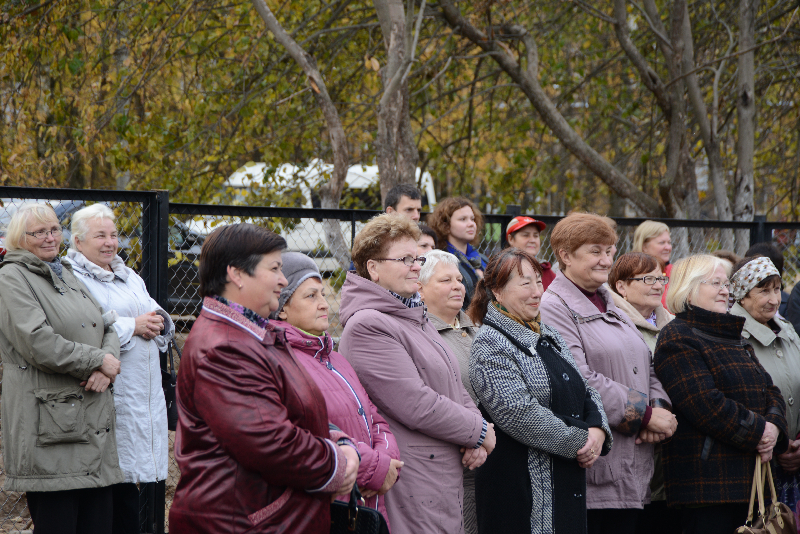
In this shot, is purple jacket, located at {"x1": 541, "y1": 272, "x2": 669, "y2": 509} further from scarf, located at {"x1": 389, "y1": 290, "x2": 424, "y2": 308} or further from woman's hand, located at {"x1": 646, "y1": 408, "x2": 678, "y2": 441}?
scarf, located at {"x1": 389, "y1": 290, "x2": 424, "y2": 308}

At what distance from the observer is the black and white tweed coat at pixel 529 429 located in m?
2.92

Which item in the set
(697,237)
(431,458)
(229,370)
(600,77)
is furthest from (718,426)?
(600,77)

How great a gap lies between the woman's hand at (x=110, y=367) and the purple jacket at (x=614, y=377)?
2.00m

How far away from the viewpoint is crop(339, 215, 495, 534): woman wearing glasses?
2762 millimetres

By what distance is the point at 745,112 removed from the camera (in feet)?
23.3

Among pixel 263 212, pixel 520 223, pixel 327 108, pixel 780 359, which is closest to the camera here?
pixel 780 359

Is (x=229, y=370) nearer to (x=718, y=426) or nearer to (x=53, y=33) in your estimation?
(x=718, y=426)

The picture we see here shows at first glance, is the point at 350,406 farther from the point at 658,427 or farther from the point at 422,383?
the point at 658,427

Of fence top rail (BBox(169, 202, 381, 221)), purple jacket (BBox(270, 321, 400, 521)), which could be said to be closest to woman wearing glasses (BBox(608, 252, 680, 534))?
fence top rail (BBox(169, 202, 381, 221))

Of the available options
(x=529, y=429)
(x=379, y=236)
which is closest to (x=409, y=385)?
(x=529, y=429)

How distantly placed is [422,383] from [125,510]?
5.90 ft

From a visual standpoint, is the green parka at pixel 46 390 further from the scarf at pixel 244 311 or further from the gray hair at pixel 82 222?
the scarf at pixel 244 311

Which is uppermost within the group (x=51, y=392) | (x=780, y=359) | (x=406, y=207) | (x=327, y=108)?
(x=327, y=108)

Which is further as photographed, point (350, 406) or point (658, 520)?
point (658, 520)
